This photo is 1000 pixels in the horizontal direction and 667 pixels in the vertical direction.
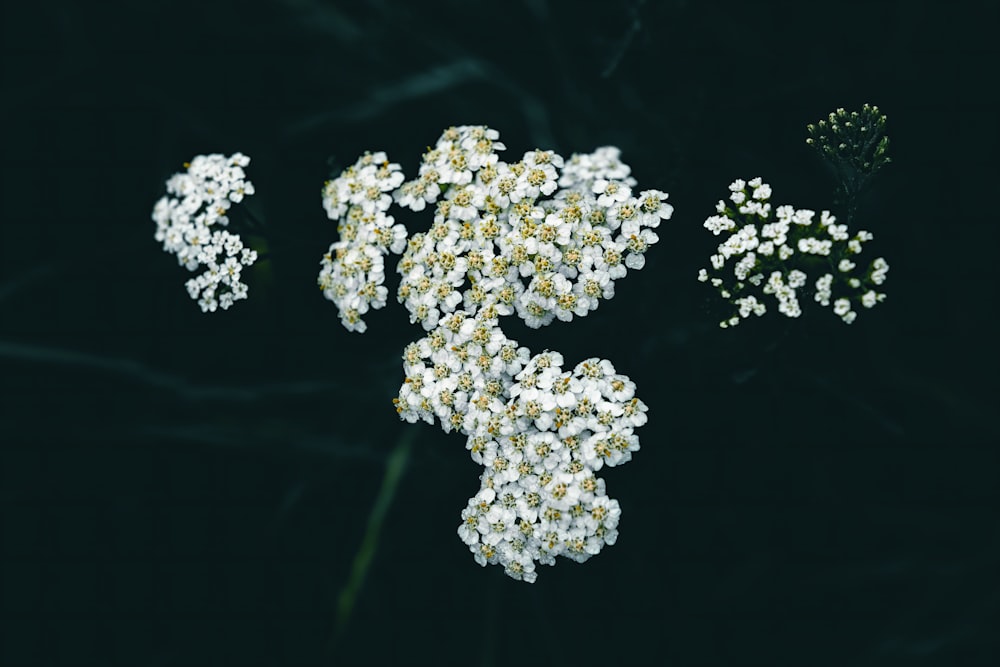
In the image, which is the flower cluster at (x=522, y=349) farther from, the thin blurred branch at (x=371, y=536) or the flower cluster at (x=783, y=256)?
the thin blurred branch at (x=371, y=536)

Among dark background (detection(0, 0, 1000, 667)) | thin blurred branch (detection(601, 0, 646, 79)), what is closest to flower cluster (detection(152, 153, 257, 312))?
dark background (detection(0, 0, 1000, 667))

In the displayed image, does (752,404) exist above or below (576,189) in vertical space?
below

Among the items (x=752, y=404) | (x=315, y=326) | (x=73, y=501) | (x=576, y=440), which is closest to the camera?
(x=576, y=440)

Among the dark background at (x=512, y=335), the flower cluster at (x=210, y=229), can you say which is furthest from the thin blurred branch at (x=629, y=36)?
the flower cluster at (x=210, y=229)

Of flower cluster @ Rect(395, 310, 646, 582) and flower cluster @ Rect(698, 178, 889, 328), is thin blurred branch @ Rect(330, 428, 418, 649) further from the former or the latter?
flower cluster @ Rect(698, 178, 889, 328)

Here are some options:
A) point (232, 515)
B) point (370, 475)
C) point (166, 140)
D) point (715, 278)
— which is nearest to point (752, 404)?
point (715, 278)

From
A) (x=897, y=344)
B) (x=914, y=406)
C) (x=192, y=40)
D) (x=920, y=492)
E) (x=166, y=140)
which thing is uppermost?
(x=192, y=40)

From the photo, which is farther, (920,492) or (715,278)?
(920,492)

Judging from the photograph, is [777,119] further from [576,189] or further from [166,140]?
[166,140]
